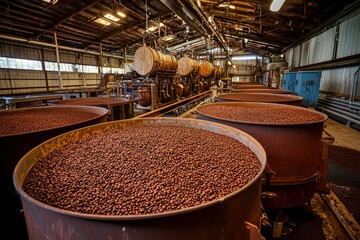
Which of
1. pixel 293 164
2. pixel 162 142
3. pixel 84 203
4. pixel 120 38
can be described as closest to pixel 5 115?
pixel 162 142

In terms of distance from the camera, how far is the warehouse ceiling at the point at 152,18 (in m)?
5.98

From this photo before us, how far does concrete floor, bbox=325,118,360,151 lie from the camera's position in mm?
4367

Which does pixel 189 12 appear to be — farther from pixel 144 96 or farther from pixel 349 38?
pixel 349 38

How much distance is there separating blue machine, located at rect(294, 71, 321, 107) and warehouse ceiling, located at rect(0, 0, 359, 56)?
80.5 inches

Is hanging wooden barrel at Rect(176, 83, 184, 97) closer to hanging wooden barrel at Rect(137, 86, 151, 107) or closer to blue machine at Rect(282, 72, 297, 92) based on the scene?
hanging wooden barrel at Rect(137, 86, 151, 107)

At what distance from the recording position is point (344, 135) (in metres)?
5.04

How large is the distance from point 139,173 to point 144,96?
488 centimetres

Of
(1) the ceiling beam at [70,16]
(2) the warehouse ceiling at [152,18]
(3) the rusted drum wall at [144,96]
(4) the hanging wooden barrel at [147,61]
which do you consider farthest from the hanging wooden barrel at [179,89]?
(1) the ceiling beam at [70,16]

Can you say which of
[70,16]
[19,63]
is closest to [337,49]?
[70,16]

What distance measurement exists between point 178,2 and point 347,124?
6.10 metres

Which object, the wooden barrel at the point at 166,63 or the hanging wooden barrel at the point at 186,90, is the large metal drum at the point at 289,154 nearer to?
the wooden barrel at the point at 166,63

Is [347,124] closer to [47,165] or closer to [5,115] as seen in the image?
[47,165]

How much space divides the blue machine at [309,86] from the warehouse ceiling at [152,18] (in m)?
2.05

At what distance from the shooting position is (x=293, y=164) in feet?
5.72
